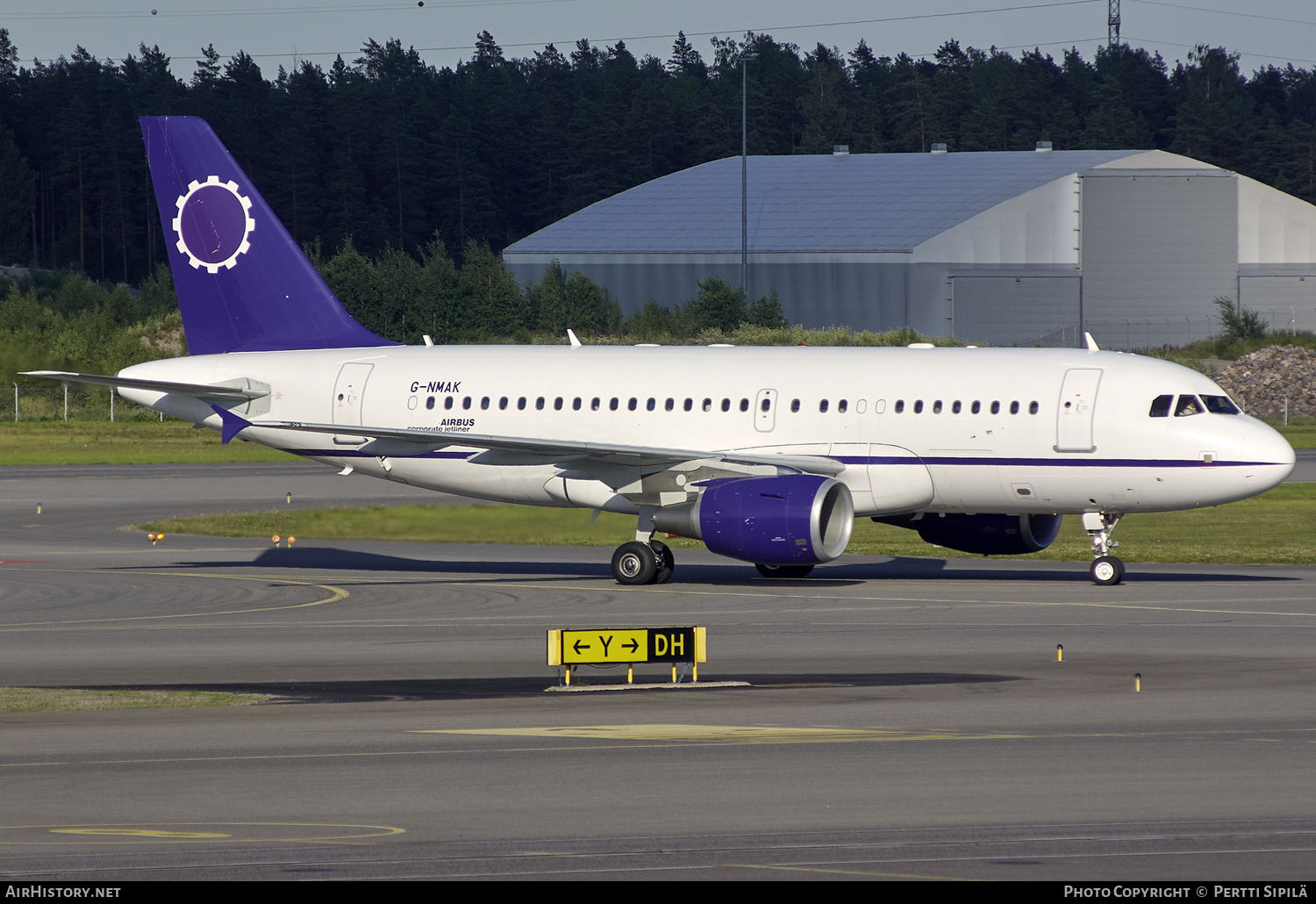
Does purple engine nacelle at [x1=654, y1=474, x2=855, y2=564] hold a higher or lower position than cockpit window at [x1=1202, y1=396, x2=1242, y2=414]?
lower

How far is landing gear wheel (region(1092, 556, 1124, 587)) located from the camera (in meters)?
32.9

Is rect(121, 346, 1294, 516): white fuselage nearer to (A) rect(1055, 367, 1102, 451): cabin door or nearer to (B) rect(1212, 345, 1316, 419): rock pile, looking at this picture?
(A) rect(1055, 367, 1102, 451): cabin door

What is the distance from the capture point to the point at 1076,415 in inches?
1268

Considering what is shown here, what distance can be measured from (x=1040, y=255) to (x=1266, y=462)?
82463mm

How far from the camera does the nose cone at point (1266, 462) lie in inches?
1223

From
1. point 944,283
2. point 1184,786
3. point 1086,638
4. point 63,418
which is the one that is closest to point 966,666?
point 1086,638

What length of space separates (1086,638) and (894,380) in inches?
351

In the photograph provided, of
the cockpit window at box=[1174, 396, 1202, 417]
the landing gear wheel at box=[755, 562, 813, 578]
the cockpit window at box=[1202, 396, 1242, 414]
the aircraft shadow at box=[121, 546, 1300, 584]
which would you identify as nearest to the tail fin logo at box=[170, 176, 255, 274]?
the aircraft shadow at box=[121, 546, 1300, 584]

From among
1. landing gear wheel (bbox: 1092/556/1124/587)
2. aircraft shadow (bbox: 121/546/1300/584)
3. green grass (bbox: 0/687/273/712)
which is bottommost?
aircraft shadow (bbox: 121/546/1300/584)

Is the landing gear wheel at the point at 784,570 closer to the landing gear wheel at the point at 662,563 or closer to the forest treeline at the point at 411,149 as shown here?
the landing gear wheel at the point at 662,563

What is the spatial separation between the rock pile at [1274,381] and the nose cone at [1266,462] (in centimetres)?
5648

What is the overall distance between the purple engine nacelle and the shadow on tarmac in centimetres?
290

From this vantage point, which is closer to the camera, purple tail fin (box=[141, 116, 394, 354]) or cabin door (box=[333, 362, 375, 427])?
cabin door (box=[333, 362, 375, 427])
